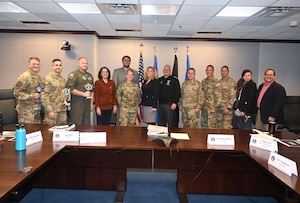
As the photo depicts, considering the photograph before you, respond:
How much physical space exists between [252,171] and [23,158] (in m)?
2.21

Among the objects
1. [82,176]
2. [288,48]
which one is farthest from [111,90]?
[288,48]

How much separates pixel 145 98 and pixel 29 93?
6.44 feet

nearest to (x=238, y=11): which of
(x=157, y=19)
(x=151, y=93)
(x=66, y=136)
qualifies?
(x=157, y=19)

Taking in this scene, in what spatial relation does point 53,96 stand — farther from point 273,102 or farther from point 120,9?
point 273,102

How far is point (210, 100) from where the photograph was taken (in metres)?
4.83

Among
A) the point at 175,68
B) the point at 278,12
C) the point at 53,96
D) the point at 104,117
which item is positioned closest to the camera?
the point at 53,96

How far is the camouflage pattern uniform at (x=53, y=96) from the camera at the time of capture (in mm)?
3809

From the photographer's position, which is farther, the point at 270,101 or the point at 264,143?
the point at 270,101

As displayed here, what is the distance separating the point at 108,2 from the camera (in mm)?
3686

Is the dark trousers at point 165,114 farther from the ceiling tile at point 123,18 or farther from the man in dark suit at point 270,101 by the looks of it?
the ceiling tile at point 123,18

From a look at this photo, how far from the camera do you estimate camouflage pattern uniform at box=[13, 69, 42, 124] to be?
3.70 metres

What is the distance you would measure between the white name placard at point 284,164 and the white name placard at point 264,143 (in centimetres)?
37

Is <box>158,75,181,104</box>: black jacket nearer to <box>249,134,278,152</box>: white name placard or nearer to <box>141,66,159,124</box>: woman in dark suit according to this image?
<box>141,66,159,124</box>: woman in dark suit

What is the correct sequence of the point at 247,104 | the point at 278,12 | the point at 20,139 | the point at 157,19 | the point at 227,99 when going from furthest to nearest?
the point at 227,99 → the point at 157,19 → the point at 247,104 → the point at 278,12 → the point at 20,139
